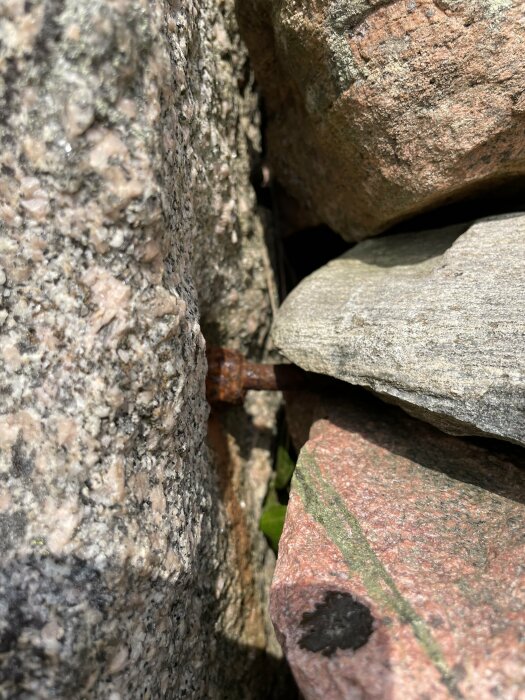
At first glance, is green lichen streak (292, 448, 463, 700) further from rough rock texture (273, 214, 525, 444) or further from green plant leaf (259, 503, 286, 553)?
green plant leaf (259, 503, 286, 553)

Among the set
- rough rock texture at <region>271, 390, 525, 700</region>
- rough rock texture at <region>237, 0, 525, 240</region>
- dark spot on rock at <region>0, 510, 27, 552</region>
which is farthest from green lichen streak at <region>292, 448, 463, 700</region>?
rough rock texture at <region>237, 0, 525, 240</region>

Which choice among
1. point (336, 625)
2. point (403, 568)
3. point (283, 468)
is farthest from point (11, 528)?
point (283, 468)

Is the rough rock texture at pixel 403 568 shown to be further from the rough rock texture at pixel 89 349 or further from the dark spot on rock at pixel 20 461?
the dark spot on rock at pixel 20 461

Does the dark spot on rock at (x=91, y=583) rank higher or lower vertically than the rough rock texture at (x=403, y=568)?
higher

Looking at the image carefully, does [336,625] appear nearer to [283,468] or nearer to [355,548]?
[355,548]

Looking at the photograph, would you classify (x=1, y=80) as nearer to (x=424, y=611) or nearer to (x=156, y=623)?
(x=156, y=623)

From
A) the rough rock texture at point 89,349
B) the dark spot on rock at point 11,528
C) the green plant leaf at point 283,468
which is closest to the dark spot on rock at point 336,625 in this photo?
the rough rock texture at point 89,349

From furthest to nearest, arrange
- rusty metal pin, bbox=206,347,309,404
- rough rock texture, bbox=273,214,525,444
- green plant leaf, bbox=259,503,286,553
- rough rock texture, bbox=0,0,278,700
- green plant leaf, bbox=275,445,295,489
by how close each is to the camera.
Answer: green plant leaf, bbox=275,445,295,489
green plant leaf, bbox=259,503,286,553
rusty metal pin, bbox=206,347,309,404
rough rock texture, bbox=273,214,525,444
rough rock texture, bbox=0,0,278,700
